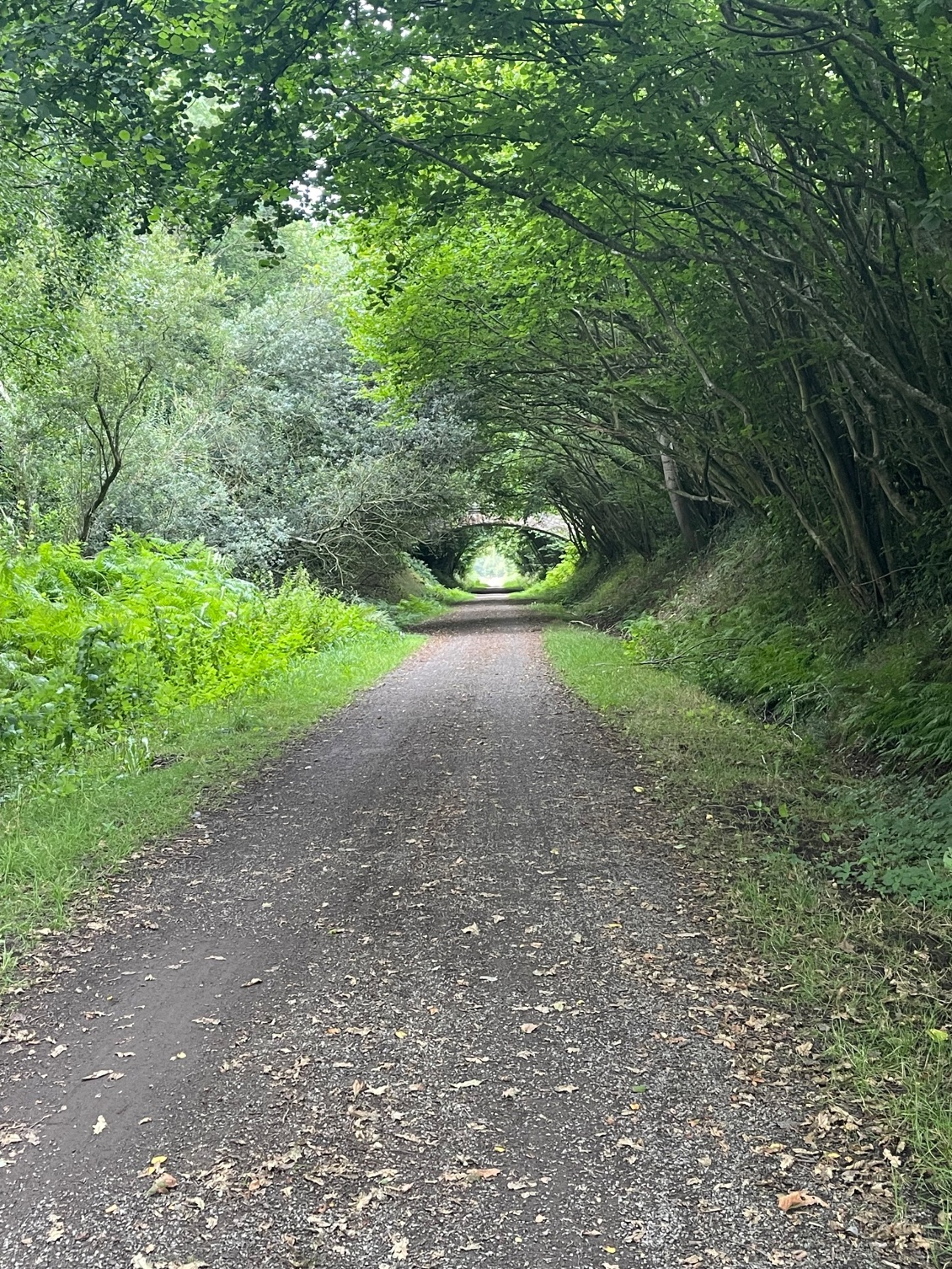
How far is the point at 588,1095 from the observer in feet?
9.98

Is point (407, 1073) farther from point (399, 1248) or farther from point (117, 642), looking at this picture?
point (117, 642)

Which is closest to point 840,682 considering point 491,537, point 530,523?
point 530,523

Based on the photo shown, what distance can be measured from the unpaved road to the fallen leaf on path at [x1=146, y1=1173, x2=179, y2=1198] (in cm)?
3

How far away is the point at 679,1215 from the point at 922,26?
16.9ft

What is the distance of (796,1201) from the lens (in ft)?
8.29

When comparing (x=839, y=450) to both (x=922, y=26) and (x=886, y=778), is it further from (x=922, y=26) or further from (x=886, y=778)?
(x=922, y=26)

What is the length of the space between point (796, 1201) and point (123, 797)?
203 inches

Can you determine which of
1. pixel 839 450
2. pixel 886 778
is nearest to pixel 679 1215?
pixel 886 778

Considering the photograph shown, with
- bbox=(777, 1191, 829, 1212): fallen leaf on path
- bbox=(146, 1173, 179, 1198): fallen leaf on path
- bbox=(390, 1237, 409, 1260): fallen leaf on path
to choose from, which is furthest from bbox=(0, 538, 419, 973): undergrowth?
bbox=(777, 1191, 829, 1212): fallen leaf on path

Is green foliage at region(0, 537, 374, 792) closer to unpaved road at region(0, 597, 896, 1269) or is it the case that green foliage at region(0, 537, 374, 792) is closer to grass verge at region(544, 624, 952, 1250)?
unpaved road at region(0, 597, 896, 1269)

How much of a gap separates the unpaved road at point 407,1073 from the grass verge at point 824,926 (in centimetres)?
25

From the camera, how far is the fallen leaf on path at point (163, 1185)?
8.65 feet

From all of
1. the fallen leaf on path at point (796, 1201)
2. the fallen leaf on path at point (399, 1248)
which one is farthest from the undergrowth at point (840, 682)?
the fallen leaf on path at point (399, 1248)

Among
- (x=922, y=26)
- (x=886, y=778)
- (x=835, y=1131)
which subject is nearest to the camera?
(x=835, y=1131)
